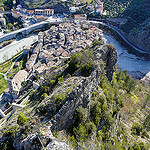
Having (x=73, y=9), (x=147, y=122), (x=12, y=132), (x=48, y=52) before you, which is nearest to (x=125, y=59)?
(x=48, y=52)

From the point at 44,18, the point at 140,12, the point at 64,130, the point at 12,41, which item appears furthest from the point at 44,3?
the point at 64,130

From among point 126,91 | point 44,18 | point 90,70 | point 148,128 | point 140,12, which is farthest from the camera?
point 44,18

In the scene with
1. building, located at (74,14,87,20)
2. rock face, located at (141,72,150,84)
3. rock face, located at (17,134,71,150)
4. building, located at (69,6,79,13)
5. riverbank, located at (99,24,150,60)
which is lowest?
rock face, located at (141,72,150,84)

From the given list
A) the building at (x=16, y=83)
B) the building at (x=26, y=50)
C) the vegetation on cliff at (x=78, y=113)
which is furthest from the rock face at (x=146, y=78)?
the building at (x=26, y=50)

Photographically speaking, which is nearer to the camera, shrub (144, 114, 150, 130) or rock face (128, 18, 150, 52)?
shrub (144, 114, 150, 130)

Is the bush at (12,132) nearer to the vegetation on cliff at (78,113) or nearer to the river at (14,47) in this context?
the vegetation on cliff at (78,113)

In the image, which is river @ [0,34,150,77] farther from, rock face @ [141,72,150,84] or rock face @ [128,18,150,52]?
rock face @ [128,18,150,52]

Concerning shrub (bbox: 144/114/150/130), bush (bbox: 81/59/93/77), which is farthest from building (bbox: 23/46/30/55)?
shrub (bbox: 144/114/150/130)

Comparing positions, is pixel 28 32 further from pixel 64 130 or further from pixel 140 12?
pixel 64 130
